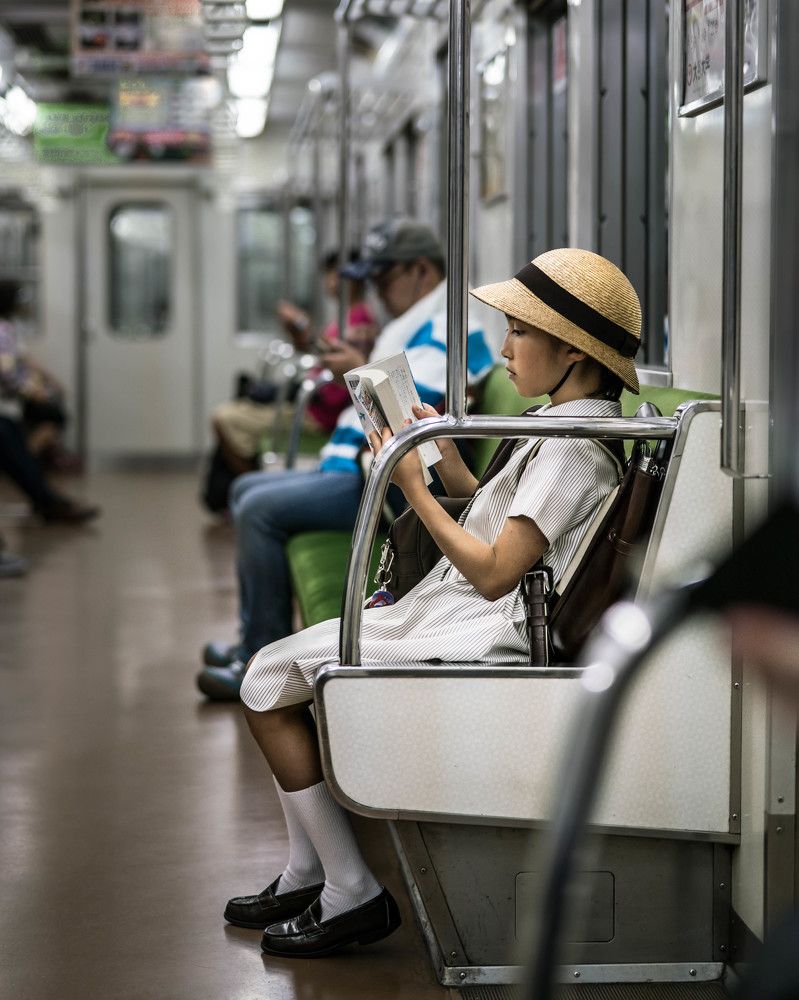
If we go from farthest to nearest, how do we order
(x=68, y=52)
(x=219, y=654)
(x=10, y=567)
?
(x=68, y=52)
(x=10, y=567)
(x=219, y=654)

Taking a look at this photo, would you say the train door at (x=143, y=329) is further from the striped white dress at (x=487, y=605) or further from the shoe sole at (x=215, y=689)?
the striped white dress at (x=487, y=605)

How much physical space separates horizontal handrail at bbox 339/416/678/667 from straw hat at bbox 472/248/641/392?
17 cm

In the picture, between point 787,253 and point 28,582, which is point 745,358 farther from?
point 28,582

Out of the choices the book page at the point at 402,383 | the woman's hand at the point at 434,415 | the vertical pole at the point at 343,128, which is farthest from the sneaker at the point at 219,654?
the book page at the point at 402,383

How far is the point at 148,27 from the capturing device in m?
7.84

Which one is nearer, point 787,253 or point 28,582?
point 787,253

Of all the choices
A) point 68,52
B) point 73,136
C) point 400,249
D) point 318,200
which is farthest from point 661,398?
point 68,52

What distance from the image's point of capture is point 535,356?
95.2 inches

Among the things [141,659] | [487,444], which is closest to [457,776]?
[487,444]

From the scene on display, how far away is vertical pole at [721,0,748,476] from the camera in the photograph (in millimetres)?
2098

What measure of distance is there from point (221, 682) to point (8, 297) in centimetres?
489

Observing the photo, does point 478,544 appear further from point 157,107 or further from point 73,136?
point 73,136

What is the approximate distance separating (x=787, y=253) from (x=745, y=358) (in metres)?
0.89

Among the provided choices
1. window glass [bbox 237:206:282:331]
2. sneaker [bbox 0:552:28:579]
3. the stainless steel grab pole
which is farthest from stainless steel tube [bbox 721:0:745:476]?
window glass [bbox 237:206:282:331]
